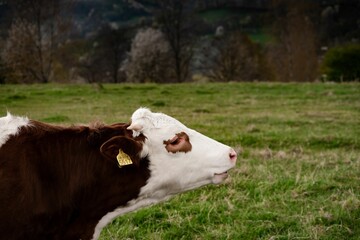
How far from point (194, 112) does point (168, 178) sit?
10.9 metres

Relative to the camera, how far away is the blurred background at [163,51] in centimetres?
3312

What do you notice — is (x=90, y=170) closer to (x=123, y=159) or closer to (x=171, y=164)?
(x=123, y=159)

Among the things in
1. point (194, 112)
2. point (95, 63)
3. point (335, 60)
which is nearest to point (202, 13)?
point (95, 63)

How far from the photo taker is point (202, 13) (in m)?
98.9

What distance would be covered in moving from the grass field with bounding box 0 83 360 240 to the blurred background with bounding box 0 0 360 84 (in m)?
14.7

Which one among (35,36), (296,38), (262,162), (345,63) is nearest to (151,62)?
(35,36)

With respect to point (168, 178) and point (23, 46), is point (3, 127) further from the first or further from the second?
point (23, 46)

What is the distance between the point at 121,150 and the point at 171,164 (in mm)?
486

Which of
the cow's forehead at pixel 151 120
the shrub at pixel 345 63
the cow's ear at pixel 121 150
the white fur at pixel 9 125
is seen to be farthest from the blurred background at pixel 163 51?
the cow's ear at pixel 121 150

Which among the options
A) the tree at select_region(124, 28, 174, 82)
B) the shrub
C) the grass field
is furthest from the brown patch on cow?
the tree at select_region(124, 28, 174, 82)

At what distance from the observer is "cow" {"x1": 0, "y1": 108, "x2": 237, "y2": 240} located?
3.27 meters

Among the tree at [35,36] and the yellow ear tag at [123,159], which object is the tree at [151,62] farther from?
the yellow ear tag at [123,159]

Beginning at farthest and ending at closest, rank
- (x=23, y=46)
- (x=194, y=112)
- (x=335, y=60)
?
(x=335, y=60)
(x=23, y=46)
(x=194, y=112)

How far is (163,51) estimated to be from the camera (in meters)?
40.7
